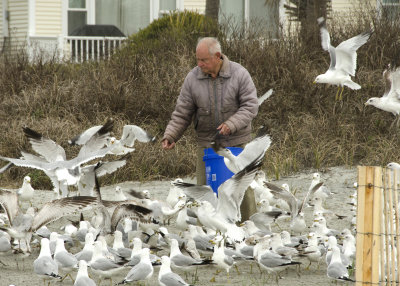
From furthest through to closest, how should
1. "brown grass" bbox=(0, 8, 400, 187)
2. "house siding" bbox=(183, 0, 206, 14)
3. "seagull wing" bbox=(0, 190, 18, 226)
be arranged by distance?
"house siding" bbox=(183, 0, 206, 14) < "brown grass" bbox=(0, 8, 400, 187) < "seagull wing" bbox=(0, 190, 18, 226)

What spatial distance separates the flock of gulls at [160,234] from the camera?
695 centimetres

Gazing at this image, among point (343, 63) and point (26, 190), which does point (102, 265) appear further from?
point (343, 63)

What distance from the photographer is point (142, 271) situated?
662 cm

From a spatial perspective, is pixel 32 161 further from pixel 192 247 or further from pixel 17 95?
pixel 17 95

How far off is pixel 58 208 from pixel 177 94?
7.12 m

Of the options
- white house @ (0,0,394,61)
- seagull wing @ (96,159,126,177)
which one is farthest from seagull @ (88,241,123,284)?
white house @ (0,0,394,61)

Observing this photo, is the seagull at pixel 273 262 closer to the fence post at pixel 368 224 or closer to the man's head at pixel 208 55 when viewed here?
the fence post at pixel 368 224

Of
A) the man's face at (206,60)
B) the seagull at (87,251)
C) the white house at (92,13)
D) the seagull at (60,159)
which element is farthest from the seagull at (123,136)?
the white house at (92,13)

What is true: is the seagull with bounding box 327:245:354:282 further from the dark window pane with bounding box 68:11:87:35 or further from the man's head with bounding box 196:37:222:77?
the dark window pane with bounding box 68:11:87:35

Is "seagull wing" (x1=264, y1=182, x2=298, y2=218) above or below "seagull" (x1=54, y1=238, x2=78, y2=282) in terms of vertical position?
above

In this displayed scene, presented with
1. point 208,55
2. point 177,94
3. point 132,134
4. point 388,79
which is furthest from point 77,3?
point 208,55

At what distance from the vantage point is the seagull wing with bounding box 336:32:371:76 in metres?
12.0

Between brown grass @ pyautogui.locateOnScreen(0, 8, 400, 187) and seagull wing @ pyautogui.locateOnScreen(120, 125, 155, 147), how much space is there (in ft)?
6.09

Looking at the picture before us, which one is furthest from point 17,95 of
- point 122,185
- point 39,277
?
point 39,277
